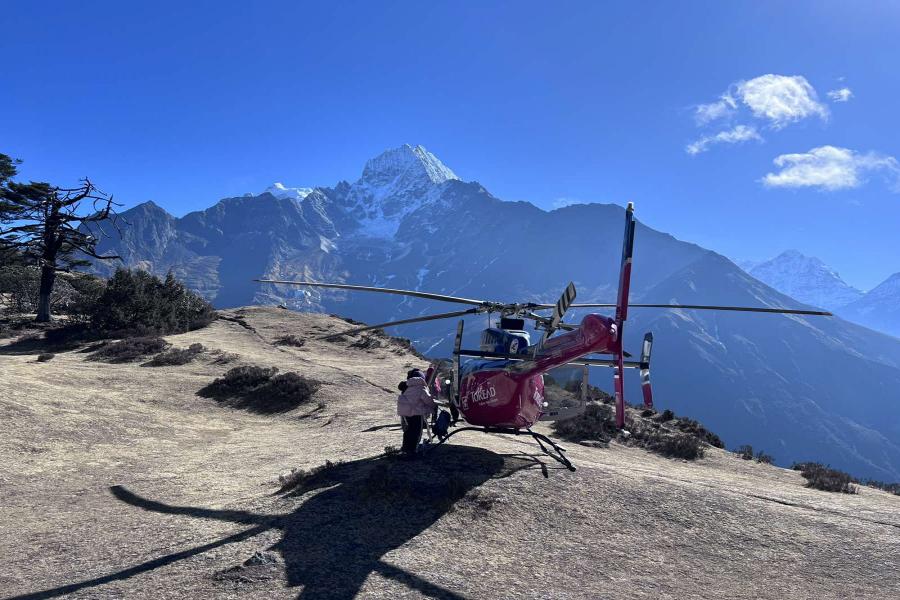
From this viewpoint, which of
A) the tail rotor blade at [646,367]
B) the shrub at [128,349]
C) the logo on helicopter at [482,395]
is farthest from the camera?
the shrub at [128,349]

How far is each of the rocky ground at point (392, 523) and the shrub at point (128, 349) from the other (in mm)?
10501

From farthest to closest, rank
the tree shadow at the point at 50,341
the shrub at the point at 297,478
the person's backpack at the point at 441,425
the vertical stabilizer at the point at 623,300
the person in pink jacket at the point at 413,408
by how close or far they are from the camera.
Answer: the tree shadow at the point at 50,341 < the person's backpack at the point at 441,425 < the person in pink jacket at the point at 413,408 < the shrub at the point at 297,478 < the vertical stabilizer at the point at 623,300

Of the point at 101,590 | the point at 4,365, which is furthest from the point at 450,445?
the point at 4,365

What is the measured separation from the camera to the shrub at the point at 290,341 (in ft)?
112

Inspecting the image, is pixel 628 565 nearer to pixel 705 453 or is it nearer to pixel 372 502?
pixel 372 502

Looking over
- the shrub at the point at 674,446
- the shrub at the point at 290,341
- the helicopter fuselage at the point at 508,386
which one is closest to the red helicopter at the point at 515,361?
the helicopter fuselage at the point at 508,386

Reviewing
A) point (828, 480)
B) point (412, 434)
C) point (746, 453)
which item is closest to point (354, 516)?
point (412, 434)

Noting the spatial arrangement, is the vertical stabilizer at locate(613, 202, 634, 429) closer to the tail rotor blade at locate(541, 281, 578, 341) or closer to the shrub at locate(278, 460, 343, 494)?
the tail rotor blade at locate(541, 281, 578, 341)

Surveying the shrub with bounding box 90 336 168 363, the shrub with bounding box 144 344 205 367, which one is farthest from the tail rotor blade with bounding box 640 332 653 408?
the shrub with bounding box 90 336 168 363

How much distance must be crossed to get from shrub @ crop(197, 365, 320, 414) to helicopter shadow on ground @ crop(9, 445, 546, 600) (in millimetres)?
10097

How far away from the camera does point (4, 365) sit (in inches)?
768

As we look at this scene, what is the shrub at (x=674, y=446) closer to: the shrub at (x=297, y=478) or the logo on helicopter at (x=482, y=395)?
the logo on helicopter at (x=482, y=395)

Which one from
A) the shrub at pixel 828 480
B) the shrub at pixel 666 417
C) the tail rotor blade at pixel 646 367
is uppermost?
the tail rotor blade at pixel 646 367

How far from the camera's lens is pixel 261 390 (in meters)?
22.2
